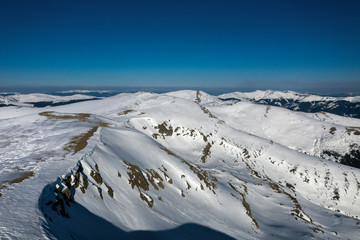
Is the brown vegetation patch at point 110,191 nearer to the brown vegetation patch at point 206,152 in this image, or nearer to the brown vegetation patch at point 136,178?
the brown vegetation patch at point 136,178

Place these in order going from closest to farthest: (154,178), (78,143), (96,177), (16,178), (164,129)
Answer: (16,178) → (96,177) → (78,143) → (154,178) → (164,129)

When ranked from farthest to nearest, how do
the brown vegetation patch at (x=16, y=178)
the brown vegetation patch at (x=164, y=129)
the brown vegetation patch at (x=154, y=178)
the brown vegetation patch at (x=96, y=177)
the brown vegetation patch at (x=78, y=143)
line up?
1. the brown vegetation patch at (x=164, y=129)
2. the brown vegetation patch at (x=154, y=178)
3. the brown vegetation patch at (x=78, y=143)
4. the brown vegetation patch at (x=96, y=177)
5. the brown vegetation patch at (x=16, y=178)

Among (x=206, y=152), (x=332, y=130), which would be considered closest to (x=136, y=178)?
(x=206, y=152)

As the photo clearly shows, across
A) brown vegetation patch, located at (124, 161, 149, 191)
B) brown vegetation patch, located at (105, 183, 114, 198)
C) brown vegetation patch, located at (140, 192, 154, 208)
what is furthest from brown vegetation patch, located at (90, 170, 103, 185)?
brown vegetation patch, located at (140, 192, 154, 208)

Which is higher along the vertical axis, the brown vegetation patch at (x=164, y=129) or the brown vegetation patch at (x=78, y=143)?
the brown vegetation patch at (x=78, y=143)

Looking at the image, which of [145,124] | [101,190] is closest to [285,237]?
[101,190]

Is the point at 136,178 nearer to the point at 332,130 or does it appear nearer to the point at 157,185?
the point at 157,185

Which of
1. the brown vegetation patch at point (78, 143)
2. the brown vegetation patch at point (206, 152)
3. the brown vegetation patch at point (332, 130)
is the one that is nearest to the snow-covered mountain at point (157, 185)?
the brown vegetation patch at point (78, 143)

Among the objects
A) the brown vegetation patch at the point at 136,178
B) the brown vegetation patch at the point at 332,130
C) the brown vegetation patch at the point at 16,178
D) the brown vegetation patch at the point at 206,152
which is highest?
the brown vegetation patch at the point at 16,178

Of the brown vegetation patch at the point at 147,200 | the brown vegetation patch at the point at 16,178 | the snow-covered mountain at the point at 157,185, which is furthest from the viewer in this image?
the brown vegetation patch at the point at 147,200

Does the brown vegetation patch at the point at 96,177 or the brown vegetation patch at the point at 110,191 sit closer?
the brown vegetation patch at the point at 110,191
